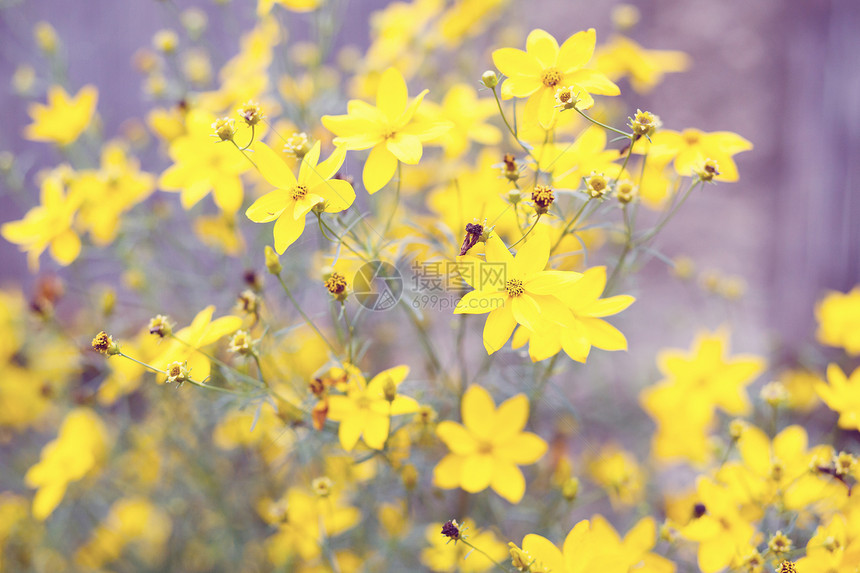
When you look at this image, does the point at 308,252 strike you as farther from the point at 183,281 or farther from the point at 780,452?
the point at 780,452

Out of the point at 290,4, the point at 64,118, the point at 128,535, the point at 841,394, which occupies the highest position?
the point at 290,4

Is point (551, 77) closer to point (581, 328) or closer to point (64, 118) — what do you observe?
point (581, 328)

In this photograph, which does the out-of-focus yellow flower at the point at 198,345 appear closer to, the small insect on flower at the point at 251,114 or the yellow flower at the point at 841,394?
the small insect on flower at the point at 251,114

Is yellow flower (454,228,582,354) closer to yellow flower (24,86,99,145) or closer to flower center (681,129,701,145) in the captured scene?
flower center (681,129,701,145)

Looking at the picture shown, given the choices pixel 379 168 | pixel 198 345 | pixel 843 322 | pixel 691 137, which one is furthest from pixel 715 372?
pixel 198 345

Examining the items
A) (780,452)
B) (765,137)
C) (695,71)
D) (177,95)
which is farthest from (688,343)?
(177,95)

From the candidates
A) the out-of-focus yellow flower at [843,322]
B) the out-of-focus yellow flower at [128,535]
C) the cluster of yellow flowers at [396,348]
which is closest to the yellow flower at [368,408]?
the cluster of yellow flowers at [396,348]

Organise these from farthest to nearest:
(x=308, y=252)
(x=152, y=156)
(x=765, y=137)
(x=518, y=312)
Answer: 1. (x=152, y=156)
2. (x=765, y=137)
3. (x=308, y=252)
4. (x=518, y=312)
